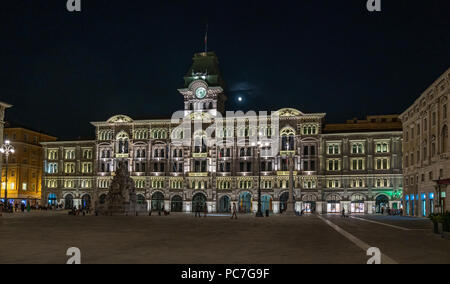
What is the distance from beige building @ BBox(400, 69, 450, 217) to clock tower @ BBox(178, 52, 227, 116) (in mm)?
40232

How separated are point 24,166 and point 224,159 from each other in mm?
44316

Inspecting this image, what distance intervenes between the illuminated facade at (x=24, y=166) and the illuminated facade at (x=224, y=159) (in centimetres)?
483

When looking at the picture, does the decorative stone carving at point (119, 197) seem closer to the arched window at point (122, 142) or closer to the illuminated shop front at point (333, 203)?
the arched window at point (122, 142)

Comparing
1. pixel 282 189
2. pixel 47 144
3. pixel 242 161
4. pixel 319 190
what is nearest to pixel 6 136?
pixel 47 144

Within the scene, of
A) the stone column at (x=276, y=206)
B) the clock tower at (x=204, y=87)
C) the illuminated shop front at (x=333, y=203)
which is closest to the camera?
the illuminated shop front at (x=333, y=203)

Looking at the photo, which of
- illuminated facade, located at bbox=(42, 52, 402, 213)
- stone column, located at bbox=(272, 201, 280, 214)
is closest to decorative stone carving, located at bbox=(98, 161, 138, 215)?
illuminated facade, located at bbox=(42, 52, 402, 213)

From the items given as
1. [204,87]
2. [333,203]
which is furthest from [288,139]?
[204,87]

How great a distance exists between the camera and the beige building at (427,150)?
4678 centimetres

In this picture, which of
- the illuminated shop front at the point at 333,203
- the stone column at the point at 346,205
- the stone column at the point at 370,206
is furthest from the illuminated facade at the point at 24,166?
the stone column at the point at 370,206

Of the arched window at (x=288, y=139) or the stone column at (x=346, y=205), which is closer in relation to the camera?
the stone column at (x=346, y=205)
